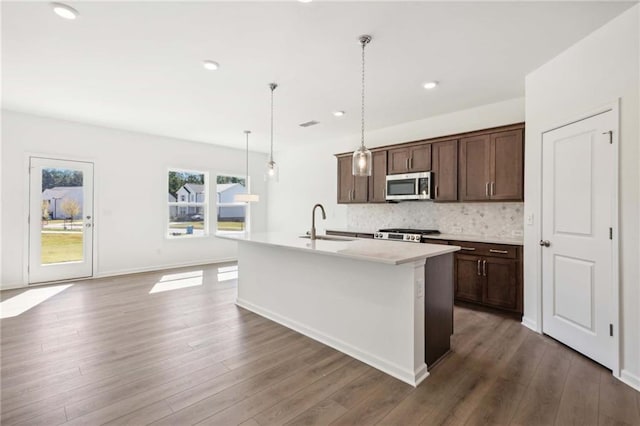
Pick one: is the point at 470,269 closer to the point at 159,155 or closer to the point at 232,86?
the point at 232,86

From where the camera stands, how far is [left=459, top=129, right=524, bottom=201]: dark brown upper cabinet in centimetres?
366

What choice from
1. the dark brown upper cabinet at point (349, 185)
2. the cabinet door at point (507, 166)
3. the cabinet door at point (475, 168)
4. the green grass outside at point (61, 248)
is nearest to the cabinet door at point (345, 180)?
the dark brown upper cabinet at point (349, 185)

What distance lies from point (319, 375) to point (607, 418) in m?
1.78

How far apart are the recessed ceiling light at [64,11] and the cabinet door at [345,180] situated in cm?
410

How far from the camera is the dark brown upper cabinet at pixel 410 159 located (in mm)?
4562

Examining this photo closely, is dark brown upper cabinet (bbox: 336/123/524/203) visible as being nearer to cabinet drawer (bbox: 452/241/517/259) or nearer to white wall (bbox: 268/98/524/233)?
white wall (bbox: 268/98/524/233)

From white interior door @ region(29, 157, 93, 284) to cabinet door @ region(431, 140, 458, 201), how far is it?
5748 millimetres

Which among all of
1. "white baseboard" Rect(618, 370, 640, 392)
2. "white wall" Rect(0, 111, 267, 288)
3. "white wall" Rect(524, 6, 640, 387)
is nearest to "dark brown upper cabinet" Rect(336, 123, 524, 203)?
"white wall" Rect(524, 6, 640, 387)

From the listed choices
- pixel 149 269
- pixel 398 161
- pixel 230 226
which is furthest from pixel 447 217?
pixel 149 269

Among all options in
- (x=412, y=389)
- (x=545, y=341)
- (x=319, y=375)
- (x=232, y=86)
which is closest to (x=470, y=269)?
(x=545, y=341)

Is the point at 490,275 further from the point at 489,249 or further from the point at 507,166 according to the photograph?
the point at 507,166

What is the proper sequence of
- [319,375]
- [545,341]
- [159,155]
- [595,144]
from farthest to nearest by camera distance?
[159,155]
[545,341]
[595,144]
[319,375]

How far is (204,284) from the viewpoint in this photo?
4.98 metres

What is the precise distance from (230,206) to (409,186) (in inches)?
172
